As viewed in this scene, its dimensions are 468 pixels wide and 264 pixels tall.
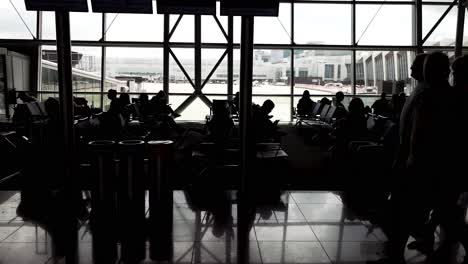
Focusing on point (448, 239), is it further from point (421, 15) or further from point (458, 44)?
point (421, 15)

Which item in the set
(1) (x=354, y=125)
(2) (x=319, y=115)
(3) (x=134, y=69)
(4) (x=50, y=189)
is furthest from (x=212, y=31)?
(4) (x=50, y=189)

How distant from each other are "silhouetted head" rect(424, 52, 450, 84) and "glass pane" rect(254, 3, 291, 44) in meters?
12.6

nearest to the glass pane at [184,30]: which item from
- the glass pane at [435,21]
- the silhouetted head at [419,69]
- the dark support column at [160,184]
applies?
the glass pane at [435,21]

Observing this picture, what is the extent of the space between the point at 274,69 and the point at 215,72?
2069mm

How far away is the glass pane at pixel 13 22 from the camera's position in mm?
15234

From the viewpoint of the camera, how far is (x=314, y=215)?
520 centimetres

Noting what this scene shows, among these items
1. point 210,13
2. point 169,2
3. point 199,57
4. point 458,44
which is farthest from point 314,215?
point 199,57

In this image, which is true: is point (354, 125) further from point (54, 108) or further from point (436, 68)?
point (436, 68)

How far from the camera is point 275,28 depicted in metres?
16.0

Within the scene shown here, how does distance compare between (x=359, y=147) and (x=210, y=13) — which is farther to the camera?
(x=359, y=147)

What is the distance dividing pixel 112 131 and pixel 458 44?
8611mm

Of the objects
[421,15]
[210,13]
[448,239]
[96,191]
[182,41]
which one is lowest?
[448,239]

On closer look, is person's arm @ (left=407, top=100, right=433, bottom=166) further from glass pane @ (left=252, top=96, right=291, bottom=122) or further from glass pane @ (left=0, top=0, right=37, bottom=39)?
glass pane @ (left=0, top=0, right=37, bottom=39)

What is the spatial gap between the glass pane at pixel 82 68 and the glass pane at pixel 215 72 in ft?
11.6
